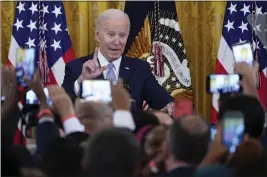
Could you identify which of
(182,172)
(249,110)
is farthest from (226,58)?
(182,172)

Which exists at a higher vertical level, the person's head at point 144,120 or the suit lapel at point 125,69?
the suit lapel at point 125,69

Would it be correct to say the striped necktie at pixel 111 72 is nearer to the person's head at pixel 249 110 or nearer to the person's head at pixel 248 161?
the person's head at pixel 249 110

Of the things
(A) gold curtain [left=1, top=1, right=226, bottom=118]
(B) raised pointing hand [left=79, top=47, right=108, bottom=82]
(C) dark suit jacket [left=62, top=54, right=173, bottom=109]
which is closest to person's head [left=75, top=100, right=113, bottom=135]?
(B) raised pointing hand [left=79, top=47, right=108, bottom=82]

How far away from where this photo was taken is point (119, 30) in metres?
4.53

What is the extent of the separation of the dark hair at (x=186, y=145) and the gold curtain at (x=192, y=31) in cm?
346

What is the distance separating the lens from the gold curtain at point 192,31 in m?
5.79

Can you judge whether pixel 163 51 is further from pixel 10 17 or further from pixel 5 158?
pixel 5 158

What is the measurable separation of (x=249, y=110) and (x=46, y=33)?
10.8 ft

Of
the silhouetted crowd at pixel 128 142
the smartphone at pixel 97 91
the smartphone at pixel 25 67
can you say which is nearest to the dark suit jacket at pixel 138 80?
the smartphone at pixel 97 91

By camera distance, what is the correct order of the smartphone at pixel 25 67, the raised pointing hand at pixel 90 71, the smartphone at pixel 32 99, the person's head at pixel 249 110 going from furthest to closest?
the raised pointing hand at pixel 90 71 → the smartphone at pixel 32 99 → the smartphone at pixel 25 67 → the person's head at pixel 249 110

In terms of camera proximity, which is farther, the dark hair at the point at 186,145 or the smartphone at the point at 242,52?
the smartphone at the point at 242,52

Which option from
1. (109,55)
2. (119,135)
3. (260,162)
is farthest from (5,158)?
(109,55)

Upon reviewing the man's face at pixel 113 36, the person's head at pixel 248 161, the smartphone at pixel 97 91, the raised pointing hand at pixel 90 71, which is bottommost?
the person's head at pixel 248 161

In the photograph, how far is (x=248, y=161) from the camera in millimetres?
2244
